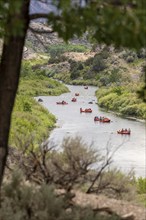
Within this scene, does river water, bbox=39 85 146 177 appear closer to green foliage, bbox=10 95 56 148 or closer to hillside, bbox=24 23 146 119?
green foliage, bbox=10 95 56 148

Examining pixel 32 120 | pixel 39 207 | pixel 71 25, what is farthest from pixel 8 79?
pixel 32 120

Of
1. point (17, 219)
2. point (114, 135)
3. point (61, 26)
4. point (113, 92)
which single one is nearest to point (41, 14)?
point (61, 26)

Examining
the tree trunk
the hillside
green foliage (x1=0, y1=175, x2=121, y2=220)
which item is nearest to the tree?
the tree trunk

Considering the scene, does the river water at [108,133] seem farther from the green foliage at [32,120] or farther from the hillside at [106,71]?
the hillside at [106,71]

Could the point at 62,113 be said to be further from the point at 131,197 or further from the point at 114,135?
the point at 131,197

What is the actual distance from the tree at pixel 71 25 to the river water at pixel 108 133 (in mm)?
16912

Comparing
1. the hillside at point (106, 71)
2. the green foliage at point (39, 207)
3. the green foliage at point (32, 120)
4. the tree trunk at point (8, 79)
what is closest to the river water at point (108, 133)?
the green foliage at point (32, 120)

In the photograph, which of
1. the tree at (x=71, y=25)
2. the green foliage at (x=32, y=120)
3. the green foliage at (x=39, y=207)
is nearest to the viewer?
the tree at (x=71, y=25)

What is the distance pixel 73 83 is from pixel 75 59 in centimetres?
3506

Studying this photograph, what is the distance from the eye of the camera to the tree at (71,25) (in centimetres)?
543

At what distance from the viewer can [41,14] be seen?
7613 millimetres

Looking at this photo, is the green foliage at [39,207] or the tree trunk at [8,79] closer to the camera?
the tree trunk at [8,79]

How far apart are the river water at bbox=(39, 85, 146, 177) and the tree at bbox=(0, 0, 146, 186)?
1691 cm

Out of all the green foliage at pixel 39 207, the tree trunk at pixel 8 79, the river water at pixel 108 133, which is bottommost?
the river water at pixel 108 133
